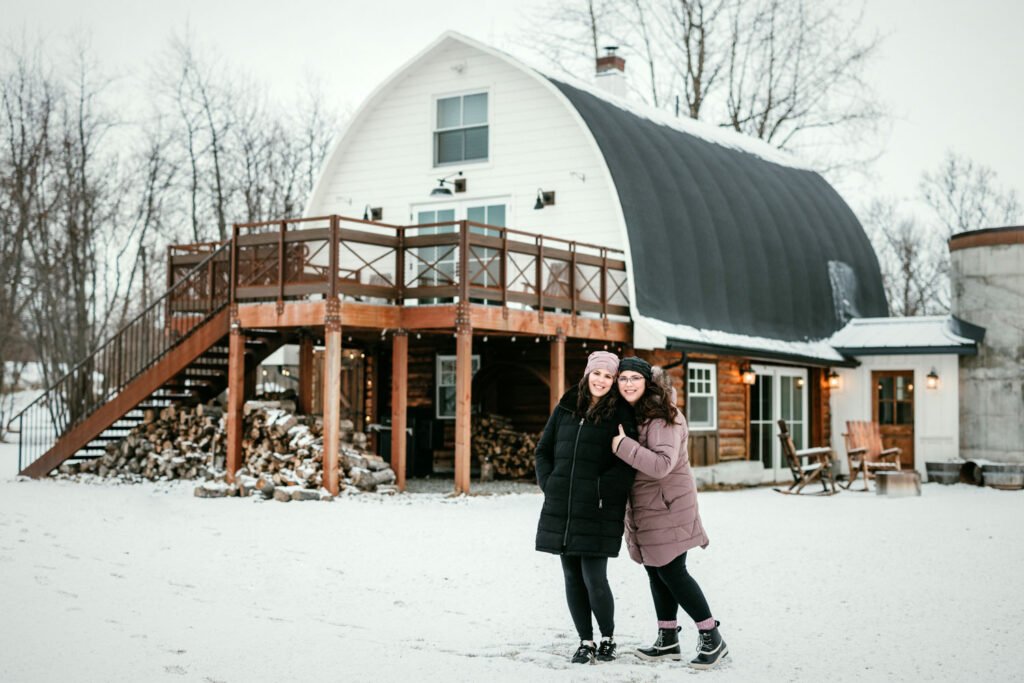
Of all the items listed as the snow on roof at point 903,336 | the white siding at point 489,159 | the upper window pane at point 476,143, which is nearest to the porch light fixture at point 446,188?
the white siding at point 489,159

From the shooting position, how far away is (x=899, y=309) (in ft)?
143

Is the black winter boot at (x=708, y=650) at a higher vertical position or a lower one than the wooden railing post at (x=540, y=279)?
lower

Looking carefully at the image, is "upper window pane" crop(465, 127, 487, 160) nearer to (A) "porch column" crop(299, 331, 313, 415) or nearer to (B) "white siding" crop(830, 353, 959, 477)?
(A) "porch column" crop(299, 331, 313, 415)

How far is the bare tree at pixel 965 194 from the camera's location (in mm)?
40500

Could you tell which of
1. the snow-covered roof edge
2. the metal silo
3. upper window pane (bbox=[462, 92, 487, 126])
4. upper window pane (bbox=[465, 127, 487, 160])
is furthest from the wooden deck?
the metal silo

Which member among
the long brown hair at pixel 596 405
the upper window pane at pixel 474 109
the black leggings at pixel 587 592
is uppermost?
the upper window pane at pixel 474 109

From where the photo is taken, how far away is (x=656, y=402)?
660 centimetres

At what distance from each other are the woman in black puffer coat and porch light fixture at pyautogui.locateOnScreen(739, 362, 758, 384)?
14214mm

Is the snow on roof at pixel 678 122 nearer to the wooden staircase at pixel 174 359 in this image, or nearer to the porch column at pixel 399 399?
the porch column at pixel 399 399

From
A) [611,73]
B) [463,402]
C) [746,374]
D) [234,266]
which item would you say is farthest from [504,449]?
[611,73]

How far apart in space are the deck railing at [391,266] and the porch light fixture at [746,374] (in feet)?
16.1

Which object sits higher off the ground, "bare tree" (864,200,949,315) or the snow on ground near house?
"bare tree" (864,200,949,315)

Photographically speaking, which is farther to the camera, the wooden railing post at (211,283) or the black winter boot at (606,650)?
the wooden railing post at (211,283)

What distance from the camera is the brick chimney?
23.3m
